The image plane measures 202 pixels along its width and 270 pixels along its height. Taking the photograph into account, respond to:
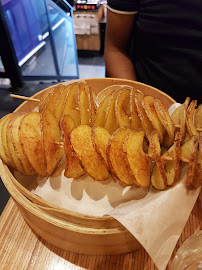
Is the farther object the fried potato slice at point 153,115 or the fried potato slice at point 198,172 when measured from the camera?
the fried potato slice at point 153,115

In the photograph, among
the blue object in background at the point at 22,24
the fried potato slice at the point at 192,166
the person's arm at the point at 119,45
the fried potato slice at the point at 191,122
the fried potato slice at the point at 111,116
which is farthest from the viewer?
the blue object in background at the point at 22,24

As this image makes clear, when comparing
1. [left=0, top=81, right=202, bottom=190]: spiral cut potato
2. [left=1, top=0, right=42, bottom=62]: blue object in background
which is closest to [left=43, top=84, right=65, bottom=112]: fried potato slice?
[left=0, top=81, right=202, bottom=190]: spiral cut potato

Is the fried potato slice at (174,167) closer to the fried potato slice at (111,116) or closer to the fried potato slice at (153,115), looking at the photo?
the fried potato slice at (153,115)

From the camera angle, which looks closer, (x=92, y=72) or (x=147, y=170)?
(x=147, y=170)

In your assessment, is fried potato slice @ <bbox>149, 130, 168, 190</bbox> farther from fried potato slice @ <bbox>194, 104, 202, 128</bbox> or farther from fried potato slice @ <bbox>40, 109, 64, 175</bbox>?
fried potato slice @ <bbox>40, 109, 64, 175</bbox>

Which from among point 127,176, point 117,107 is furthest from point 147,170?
point 117,107

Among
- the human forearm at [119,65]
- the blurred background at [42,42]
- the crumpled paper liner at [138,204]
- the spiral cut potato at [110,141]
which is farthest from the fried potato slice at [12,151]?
the blurred background at [42,42]

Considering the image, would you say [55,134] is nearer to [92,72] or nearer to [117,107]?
[117,107]
